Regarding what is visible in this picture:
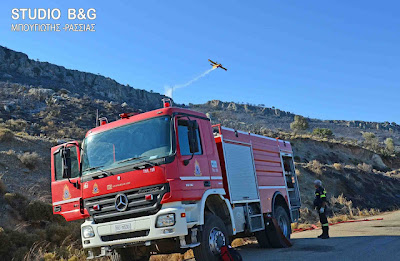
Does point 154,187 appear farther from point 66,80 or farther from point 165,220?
point 66,80

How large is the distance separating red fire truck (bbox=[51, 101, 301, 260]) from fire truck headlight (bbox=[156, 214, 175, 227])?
0.05 feet

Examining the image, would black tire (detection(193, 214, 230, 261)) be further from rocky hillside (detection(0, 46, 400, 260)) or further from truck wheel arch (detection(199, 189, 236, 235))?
rocky hillside (detection(0, 46, 400, 260))

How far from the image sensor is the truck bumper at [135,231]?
652cm

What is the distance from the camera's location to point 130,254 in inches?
323

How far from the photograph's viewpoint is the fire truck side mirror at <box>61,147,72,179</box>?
26.1ft

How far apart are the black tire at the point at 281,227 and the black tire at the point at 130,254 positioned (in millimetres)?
3595

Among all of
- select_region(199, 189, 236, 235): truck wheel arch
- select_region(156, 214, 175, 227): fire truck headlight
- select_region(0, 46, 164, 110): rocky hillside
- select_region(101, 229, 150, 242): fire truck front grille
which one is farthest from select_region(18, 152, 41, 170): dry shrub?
select_region(0, 46, 164, 110): rocky hillside

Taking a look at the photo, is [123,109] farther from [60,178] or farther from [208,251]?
[208,251]

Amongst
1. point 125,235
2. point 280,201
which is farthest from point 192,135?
point 280,201

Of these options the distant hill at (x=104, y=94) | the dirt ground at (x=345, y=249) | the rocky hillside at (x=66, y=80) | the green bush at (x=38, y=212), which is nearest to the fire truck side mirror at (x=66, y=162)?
the dirt ground at (x=345, y=249)

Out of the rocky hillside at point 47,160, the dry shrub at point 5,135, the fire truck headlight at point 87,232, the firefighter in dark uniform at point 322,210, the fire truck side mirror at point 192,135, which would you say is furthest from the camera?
the dry shrub at point 5,135

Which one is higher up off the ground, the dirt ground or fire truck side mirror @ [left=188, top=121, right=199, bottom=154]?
fire truck side mirror @ [left=188, top=121, right=199, bottom=154]

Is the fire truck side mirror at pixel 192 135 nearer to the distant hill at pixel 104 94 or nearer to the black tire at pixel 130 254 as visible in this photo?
the black tire at pixel 130 254

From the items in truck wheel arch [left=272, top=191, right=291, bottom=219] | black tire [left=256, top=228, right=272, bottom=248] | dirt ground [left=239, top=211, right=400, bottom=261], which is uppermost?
truck wheel arch [left=272, top=191, right=291, bottom=219]
